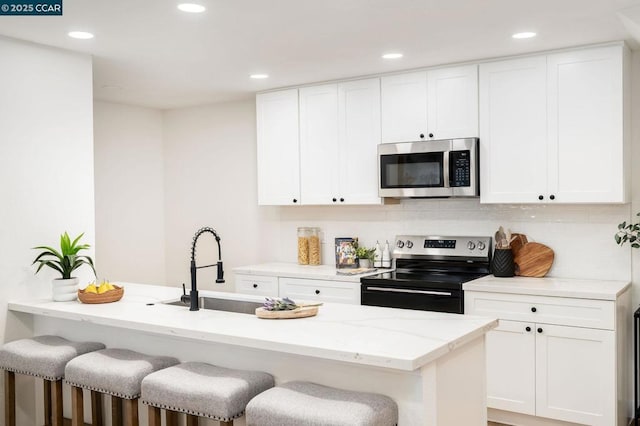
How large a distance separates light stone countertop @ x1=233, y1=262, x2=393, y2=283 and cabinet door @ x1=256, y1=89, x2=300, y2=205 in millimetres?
561

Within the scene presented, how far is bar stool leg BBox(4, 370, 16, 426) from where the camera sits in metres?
3.60

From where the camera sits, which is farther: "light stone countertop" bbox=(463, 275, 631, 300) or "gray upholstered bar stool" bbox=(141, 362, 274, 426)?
"light stone countertop" bbox=(463, 275, 631, 300)

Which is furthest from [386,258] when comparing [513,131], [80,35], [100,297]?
[80,35]

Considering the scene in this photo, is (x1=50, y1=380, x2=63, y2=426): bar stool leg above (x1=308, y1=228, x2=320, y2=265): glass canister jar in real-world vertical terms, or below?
below

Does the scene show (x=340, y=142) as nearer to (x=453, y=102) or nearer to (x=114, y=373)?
(x=453, y=102)

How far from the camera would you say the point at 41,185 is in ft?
12.6

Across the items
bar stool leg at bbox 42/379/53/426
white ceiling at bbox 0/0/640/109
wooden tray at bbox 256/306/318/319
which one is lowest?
bar stool leg at bbox 42/379/53/426

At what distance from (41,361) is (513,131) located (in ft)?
10.6

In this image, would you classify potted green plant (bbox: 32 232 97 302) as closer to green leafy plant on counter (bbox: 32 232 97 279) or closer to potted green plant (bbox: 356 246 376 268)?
green leafy plant on counter (bbox: 32 232 97 279)

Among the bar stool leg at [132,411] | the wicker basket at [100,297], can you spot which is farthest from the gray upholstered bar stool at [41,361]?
the bar stool leg at [132,411]

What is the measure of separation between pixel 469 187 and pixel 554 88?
2.77ft

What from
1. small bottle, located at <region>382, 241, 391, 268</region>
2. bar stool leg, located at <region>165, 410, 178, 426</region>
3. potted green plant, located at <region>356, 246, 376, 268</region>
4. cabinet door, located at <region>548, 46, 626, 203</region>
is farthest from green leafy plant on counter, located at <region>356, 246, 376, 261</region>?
bar stool leg, located at <region>165, 410, 178, 426</region>

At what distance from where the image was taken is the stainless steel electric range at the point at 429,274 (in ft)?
13.8

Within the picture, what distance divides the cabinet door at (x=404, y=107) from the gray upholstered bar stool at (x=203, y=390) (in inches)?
95.1
